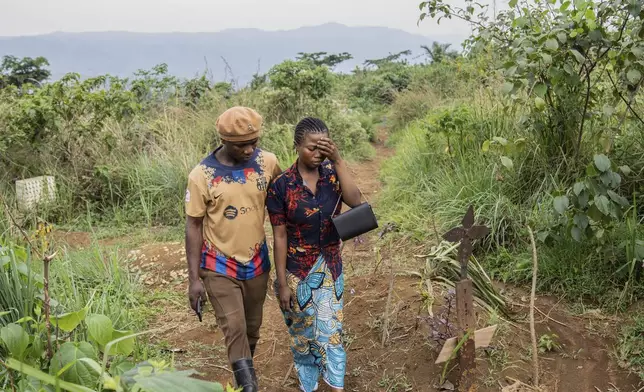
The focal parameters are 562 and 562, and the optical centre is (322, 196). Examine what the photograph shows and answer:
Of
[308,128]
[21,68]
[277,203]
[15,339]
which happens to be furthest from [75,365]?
[21,68]

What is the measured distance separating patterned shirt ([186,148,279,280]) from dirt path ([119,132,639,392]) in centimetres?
83

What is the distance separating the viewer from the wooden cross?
2.31 m

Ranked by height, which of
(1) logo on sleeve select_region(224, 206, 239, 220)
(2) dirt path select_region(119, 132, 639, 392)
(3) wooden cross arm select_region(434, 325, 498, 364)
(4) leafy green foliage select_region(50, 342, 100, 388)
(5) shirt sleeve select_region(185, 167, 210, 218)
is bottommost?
(2) dirt path select_region(119, 132, 639, 392)

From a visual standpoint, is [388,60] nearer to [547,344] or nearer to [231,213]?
[547,344]

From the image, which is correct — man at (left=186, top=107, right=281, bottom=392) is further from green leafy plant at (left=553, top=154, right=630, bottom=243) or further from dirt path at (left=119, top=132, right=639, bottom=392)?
green leafy plant at (left=553, top=154, right=630, bottom=243)

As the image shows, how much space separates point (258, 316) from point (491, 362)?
4.08ft

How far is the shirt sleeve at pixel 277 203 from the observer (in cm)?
246

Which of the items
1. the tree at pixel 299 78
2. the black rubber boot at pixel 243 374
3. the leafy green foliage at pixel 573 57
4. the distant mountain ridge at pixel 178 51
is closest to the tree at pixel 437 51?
the distant mountain ridge at pixel 178 51

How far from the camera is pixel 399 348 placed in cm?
316

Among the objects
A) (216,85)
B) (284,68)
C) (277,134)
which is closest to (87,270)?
(277,134)

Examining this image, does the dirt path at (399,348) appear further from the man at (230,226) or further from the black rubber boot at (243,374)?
the man at (230,226)

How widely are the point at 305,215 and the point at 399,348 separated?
3.81 feet

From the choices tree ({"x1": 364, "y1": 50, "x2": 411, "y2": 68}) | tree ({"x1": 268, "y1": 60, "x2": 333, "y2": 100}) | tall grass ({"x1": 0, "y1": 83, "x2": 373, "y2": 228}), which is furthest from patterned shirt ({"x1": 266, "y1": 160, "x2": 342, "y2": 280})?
tree ({"x1": 364, "y1": 50, "x2": 411, "y2": 68})

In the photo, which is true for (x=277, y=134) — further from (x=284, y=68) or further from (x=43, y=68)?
(x=43, y=68)
